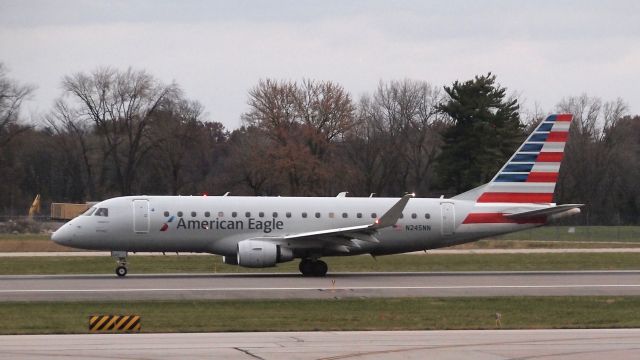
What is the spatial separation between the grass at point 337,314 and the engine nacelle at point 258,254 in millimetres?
7612

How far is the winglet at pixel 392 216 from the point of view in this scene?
36.4 meters

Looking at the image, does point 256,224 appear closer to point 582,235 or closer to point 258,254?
point 258,254

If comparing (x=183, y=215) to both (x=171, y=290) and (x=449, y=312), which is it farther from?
(x=449, y=312)

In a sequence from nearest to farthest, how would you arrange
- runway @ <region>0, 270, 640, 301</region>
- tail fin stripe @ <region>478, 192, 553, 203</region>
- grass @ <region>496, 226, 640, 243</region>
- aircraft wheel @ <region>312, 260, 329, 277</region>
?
runway @ <region>0, 270, 640, 301</region>
aircraft wheel @ <region>312, 260, 329, 277</region>
tail fin stripe @ <region>478, 192, 553, 203</region>
grass @ <region>496, 226, 640, 243</region>

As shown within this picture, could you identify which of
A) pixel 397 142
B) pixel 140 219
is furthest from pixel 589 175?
pixel 140 219

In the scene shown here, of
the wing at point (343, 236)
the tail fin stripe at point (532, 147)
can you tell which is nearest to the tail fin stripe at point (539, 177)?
the tail fin stripe at point (532, 147)

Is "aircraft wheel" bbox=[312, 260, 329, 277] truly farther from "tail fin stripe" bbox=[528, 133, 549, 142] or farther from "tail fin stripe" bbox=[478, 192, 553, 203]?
"tail fin stripe" bbox=[528, 133, 549, 142]

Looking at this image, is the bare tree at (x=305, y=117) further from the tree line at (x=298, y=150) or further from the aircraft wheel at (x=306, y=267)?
the aircraft wheel at (x=306, y=267)

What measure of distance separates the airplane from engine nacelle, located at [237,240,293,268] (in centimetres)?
3

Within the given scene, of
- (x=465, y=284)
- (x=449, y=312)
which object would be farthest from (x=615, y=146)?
(x=449, y=312)

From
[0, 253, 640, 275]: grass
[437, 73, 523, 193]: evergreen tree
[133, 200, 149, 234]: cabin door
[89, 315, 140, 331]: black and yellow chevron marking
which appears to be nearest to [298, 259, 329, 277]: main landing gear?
[0, 253, 640, 275]: grass

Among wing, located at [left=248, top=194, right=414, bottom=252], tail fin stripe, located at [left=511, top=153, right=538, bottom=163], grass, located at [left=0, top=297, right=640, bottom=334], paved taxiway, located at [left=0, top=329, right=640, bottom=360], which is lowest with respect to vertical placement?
paved taxiway, located at [left=0, top=329, right=640, bottom=360]

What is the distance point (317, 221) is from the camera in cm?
3869

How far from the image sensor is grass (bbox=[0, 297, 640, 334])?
2328cm
